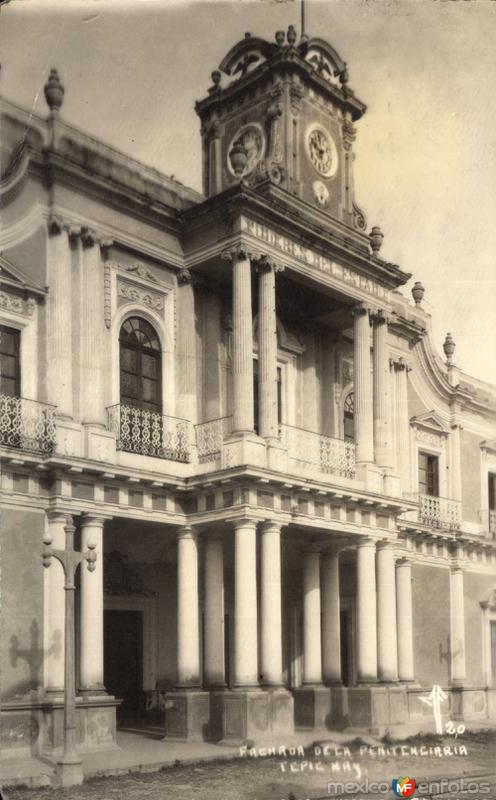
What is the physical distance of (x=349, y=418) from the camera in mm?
22172

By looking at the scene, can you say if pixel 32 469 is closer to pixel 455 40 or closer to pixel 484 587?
pixel 455 40

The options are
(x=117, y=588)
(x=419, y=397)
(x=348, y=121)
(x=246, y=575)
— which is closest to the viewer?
(x=246, y=575)

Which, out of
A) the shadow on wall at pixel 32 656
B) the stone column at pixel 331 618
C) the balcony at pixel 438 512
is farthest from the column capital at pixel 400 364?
the shadow on wall at pixel 32 656

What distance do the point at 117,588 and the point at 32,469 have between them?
450cm

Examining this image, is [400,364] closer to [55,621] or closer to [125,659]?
[125,659]

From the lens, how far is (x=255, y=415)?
1909 cm

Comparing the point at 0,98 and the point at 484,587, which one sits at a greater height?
the point at 0,98

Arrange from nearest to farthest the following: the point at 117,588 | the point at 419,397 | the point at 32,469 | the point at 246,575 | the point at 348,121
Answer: the point at 32,469, the point at 246,575, the point at 117,588, the point at 348,121, the point at 419,397

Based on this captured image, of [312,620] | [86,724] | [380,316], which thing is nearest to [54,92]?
[380,316]

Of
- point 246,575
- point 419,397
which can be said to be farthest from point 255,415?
point 419,397

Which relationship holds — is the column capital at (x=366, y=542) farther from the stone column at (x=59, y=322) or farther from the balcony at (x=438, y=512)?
the stone column at (x=59, y=322)

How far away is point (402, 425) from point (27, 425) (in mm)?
10800

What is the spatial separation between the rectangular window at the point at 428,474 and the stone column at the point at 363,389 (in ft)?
17.2

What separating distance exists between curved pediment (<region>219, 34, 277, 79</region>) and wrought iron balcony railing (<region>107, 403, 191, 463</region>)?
5567 millimetres
